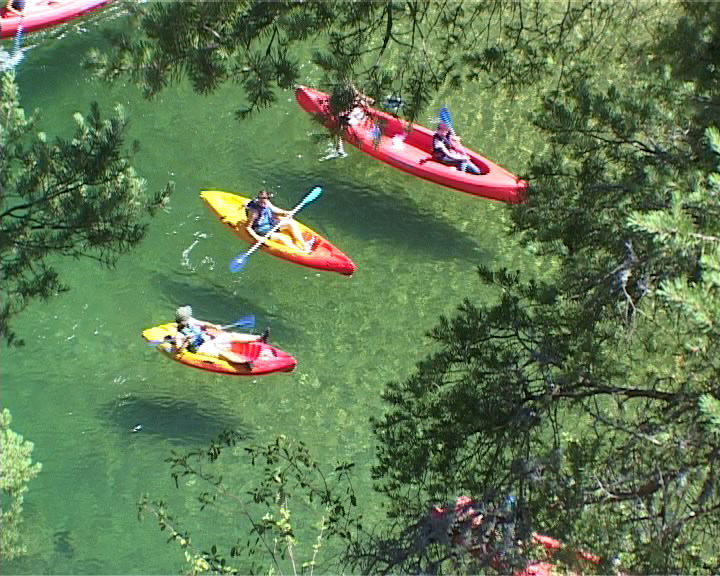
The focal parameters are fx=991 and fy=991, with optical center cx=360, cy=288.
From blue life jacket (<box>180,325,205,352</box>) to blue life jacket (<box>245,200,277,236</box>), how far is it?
1290 millimetres

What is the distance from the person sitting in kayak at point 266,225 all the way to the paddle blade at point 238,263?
21 cm

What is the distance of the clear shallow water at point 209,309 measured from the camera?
6.98 m

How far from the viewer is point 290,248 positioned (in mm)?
8469

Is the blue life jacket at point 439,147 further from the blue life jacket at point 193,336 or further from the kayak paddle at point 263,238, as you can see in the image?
the blue life jacket at point 193,336

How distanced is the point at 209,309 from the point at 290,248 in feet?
2.89

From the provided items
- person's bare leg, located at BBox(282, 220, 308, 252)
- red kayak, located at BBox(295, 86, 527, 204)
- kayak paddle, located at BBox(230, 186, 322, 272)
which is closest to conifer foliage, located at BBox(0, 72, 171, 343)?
kayak paddle, located at BBox(230, 186, 322, 272)

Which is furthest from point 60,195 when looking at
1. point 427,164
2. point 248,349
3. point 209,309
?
point 427,164

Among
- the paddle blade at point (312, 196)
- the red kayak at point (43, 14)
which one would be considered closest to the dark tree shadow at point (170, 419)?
the paddle blade at point (312, 196)

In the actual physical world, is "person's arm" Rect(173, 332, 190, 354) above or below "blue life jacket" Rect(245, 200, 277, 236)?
below

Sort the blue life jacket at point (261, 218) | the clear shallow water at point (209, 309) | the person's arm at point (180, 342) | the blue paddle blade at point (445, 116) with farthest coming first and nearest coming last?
the blue paddle blade at point (445, 116), the blue life jacket at point (261, 218), the person's arm at point (180, 342), the clear shallow water at point (209, 309)

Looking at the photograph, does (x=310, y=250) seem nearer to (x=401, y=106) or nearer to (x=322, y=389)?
(x=322, y=389)

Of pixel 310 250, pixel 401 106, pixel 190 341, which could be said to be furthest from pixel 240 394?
pixel 401 106

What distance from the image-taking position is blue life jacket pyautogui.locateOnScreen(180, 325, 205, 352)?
7570 millimetres

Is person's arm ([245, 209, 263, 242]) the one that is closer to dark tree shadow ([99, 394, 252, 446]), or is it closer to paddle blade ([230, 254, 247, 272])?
paddle blade ([230, 254, 247, 272])
